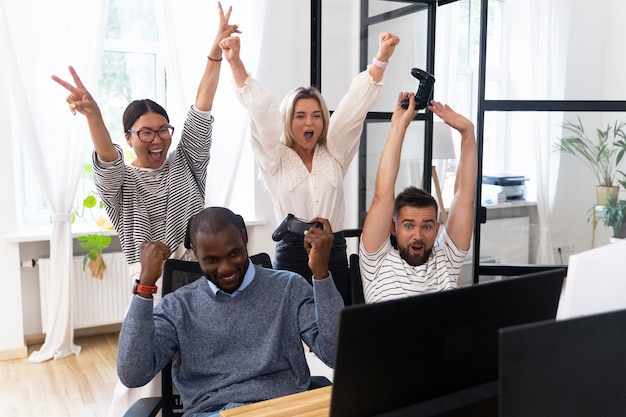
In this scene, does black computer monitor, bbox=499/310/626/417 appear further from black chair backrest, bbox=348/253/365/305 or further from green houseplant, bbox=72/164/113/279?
green houseplant, bbox=72/164/113/279

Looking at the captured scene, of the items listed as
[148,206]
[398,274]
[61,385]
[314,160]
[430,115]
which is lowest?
[61,385]

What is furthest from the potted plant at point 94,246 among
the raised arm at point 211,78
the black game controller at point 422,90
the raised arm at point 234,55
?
the black game controller at point 422,90

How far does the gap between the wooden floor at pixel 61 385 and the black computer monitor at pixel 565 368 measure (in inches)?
105

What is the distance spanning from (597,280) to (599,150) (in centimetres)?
275

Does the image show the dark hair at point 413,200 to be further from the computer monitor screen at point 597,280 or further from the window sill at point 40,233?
the window sill at point 40,233

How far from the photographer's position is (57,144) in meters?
3.70

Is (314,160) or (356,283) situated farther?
(314,160)

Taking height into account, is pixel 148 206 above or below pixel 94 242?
above

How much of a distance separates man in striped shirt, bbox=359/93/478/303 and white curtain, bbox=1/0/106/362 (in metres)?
2.24

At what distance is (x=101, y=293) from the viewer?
3988 millimetres

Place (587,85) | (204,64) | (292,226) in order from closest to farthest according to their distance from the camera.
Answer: (292,226), (587,85), (204,64)

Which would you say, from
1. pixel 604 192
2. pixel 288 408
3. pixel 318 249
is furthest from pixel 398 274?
pixel 604 192

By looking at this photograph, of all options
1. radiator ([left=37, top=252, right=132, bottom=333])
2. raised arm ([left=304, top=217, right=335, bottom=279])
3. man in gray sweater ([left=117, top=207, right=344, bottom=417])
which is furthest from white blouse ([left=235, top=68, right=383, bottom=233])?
radiator ([left=37, top=252, right=132, bottom=333])

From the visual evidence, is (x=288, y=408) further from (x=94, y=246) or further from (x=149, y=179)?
(x=94, y=246)
